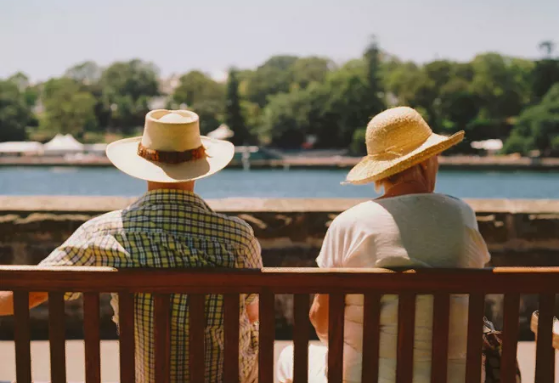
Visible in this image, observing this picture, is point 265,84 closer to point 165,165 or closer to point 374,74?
point 374,74

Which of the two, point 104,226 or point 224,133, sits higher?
point 104,226

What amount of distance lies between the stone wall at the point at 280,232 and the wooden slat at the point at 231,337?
1.75 m

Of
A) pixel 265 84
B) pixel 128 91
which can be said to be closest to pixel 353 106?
pixel 265 84

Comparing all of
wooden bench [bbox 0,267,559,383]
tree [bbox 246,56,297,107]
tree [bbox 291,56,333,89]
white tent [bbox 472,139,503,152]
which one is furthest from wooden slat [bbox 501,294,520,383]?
tree [bbox 291,56,333,89]

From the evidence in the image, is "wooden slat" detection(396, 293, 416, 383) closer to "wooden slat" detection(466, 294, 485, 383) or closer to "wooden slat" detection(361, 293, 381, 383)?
"wooden slat" detection(361, 293, 381, 383)

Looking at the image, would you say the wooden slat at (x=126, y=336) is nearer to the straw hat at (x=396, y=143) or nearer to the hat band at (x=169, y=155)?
the hat band at (x=169, y=155)

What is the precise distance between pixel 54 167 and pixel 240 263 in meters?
80.5

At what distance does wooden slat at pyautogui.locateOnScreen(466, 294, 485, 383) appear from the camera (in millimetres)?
1788

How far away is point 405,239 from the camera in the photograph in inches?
72.0

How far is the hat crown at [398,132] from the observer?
1956 millimetres

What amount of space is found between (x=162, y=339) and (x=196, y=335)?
3.7 inches

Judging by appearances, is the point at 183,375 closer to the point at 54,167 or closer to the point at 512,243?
the point at 512,243

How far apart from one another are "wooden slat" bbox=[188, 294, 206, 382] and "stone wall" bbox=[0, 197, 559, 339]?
1.73 metres

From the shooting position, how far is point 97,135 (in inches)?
3725
